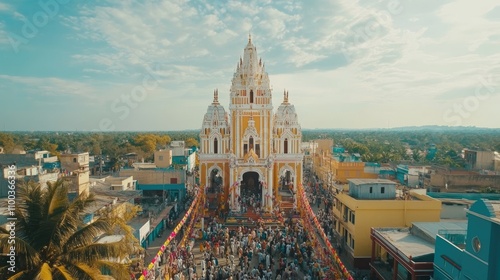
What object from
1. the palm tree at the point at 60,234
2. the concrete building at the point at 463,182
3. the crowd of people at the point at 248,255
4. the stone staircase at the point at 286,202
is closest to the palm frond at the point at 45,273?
the palm tree at the point at 60,234

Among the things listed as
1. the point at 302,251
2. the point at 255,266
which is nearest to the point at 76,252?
the point at 255,266

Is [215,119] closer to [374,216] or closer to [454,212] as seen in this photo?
[374,216]

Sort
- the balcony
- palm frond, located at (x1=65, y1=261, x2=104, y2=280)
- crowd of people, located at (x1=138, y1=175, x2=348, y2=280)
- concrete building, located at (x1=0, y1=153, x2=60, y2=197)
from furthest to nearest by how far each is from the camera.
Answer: concrete building, located at (x1=0, y1=153, x2=60, y2=197)
crowd of people, located at (x1=138, y1=175, x2=348, y2=280)
the balcony
palm frond, located at (x1=65, y1=261, x2=104, y2=280)

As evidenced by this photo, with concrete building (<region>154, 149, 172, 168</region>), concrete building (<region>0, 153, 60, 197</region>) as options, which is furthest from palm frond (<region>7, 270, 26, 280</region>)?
concrete building (<region>154, 149, 172, 168</region>)

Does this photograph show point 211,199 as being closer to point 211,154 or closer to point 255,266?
point 211,154

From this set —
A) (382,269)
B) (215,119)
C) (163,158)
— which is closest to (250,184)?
(215,119)

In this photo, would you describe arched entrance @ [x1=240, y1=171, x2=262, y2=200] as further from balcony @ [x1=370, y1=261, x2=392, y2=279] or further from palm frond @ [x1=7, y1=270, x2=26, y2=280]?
palm frond @ [x1=7, y1=270, x2=26, y2=280]

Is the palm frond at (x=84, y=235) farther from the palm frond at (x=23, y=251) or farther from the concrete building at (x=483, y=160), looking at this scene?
the concrete building at (x=483, y=160)

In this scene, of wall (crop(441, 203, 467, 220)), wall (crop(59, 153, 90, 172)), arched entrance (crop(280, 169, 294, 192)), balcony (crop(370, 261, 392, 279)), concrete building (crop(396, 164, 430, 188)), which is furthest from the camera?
wall (crop(59, 153, 90, 172))
